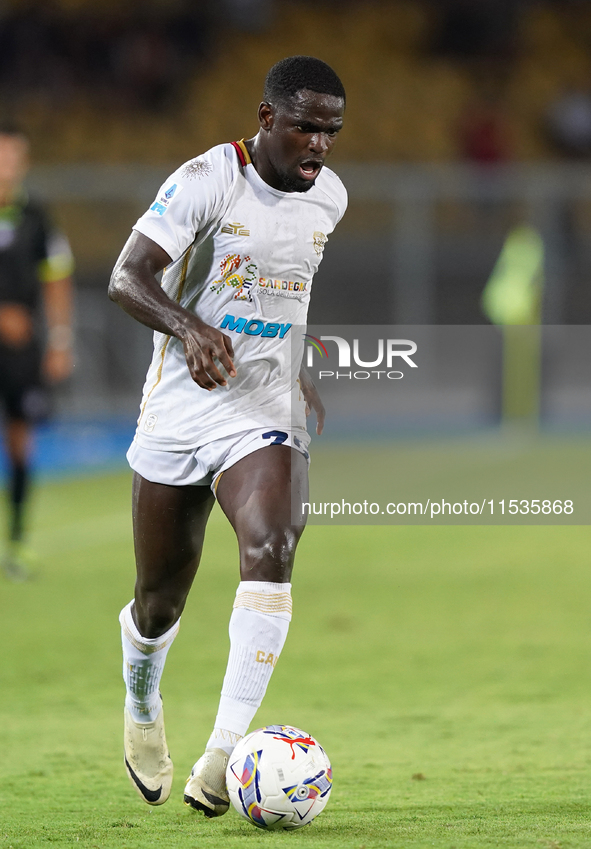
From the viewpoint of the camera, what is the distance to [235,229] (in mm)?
4102

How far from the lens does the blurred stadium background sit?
61.4ft

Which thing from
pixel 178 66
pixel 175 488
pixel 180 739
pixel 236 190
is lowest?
pixel 180 739

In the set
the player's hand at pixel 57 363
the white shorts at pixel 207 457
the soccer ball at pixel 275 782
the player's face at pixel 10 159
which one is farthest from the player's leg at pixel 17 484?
the soccer ball at pixel 275 782

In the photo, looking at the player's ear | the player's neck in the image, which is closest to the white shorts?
the player's neck

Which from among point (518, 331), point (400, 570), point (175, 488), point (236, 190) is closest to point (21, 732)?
point (175, 488)

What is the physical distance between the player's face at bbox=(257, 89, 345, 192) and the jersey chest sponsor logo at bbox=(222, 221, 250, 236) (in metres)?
0.21

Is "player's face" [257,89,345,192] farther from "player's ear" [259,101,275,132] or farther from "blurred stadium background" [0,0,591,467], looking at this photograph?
"blurred stadium background" [0,0,591,467]

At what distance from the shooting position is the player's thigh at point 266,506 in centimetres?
388

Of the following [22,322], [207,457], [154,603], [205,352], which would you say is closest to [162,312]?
[205,352]

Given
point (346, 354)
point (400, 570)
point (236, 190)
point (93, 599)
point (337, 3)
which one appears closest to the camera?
point (236, 190)

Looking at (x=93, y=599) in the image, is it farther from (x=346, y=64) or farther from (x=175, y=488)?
(x=346, y=64)

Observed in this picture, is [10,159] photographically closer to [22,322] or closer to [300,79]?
[22,322]

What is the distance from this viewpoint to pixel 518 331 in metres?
18.2

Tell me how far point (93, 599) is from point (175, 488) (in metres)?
4.40
